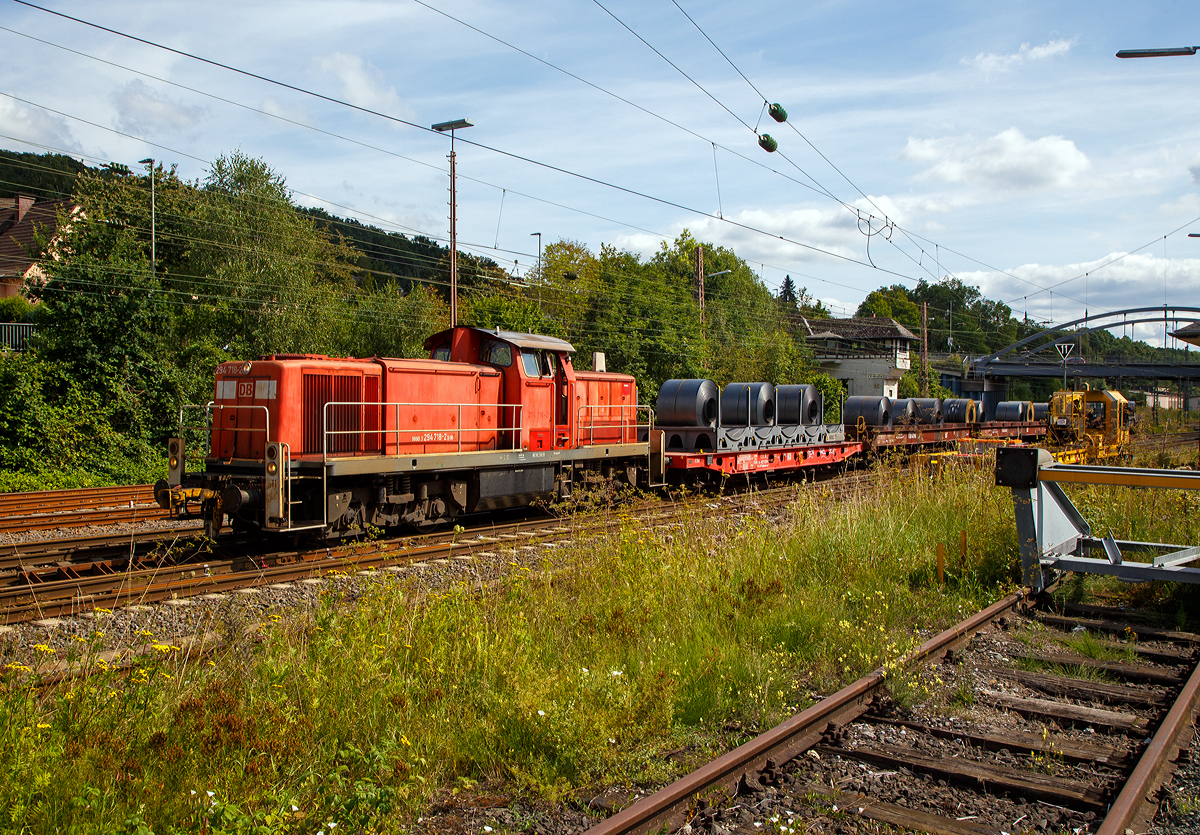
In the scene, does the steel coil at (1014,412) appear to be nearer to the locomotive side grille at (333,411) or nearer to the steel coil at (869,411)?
the steel coil at (869,411)

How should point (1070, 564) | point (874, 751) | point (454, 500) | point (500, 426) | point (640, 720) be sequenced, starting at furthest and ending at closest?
point (500, 426) < point (454, 500) < point (1070, 564) < point (640, 720) < point (874, 751)

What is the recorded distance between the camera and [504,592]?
23.4ft

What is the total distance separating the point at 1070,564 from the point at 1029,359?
78.9m

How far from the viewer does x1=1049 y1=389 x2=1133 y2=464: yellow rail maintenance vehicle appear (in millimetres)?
26062

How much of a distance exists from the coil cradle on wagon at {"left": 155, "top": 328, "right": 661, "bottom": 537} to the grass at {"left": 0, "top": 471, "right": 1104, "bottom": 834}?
3.25 metres

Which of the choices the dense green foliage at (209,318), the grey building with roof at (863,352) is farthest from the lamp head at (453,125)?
the grey building with roof at (863,352)

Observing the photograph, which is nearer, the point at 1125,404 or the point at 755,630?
the point at 755,630

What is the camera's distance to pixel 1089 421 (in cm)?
2858

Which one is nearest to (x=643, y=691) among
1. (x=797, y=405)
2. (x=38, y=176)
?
(x=797, y=405)

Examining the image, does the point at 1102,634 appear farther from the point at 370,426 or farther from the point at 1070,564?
the point at 370,426

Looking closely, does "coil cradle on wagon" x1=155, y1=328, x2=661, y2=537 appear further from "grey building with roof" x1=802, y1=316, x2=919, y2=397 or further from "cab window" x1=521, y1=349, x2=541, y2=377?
"grey building with roof" x1=802, y1=316, x2=919, y2=397

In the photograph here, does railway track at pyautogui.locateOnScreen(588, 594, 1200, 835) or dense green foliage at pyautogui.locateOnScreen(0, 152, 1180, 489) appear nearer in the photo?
railway track at pyautogui.locateOnScreen(588, 594, 1200, 835)

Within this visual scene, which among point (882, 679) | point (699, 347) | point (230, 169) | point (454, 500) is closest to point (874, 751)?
point (882, 679)

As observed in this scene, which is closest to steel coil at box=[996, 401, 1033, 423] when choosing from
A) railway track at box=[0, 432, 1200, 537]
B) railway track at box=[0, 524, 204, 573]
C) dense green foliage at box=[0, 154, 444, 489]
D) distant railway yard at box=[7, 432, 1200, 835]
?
dense green foliage at box=[0, 154, 444, 489]
